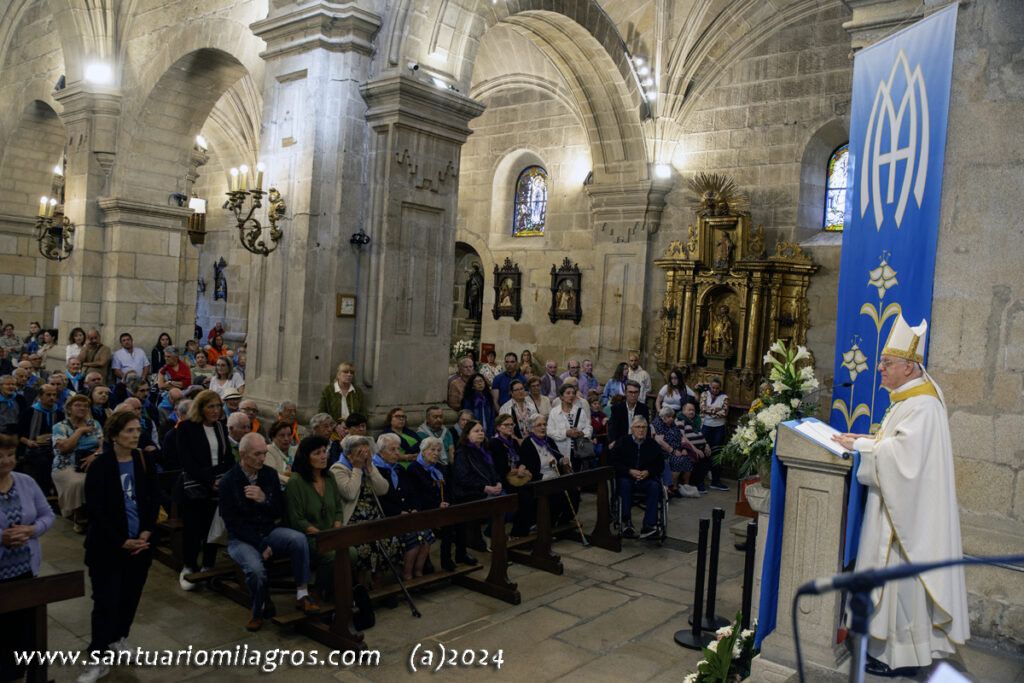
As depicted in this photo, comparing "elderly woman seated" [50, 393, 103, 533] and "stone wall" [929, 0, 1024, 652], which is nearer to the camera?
"stone wall" [929, 0, 1024, 652]

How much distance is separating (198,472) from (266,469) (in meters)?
0.83

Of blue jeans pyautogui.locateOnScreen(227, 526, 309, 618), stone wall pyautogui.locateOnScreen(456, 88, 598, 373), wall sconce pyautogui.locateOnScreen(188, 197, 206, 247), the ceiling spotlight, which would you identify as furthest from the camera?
wall sconce pyautogui.locateOnScreen(188, 197, 206, 247)

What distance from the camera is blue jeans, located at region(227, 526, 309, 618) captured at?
5.12 metres

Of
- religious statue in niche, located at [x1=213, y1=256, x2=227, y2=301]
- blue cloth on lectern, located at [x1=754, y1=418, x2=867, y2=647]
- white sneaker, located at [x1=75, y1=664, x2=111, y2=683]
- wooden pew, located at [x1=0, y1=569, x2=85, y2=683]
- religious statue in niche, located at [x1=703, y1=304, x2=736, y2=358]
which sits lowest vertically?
white sneaker, located at [x1=75, y1=664, x2=111, y2=683]

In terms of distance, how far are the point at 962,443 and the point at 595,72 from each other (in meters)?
10.7

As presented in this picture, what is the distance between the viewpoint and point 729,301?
13.0 m

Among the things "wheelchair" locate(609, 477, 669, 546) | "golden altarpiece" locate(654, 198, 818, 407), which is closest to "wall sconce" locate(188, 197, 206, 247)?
"golden altarpiece" locate(654, 198, 818, 407)

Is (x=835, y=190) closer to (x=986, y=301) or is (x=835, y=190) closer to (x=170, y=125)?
(x=986, y=301)

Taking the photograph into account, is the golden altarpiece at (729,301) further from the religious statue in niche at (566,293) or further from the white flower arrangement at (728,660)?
the white flower arrangement at (728,660)

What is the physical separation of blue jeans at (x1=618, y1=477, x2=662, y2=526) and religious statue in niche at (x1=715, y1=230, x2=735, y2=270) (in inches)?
235

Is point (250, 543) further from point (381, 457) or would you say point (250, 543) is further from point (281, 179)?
point (281, 179)

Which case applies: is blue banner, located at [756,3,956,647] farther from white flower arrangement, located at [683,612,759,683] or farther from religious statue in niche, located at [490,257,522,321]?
religious statue in niche, located at [490,257,522,321]

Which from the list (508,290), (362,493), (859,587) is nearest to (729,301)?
(508,290)

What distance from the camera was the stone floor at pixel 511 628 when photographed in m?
4.63
